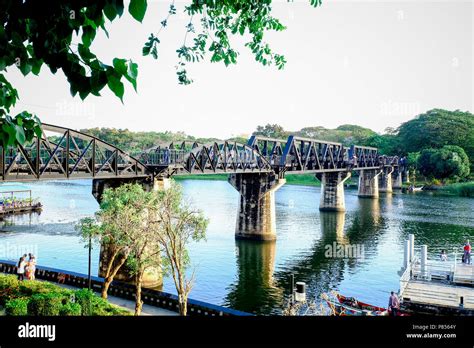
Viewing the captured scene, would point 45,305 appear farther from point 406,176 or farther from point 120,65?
point 406,176

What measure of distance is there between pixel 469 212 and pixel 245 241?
43.2 metres

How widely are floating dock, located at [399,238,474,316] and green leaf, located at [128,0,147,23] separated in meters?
20.4

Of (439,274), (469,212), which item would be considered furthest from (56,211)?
(469,212)

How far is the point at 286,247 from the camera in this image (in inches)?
1896

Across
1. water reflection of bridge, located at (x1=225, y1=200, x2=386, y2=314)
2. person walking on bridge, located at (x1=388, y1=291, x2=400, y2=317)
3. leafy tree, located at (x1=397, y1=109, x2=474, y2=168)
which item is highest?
leafy tree, located at (x1=397, y1=109, x2=474, y2=168)

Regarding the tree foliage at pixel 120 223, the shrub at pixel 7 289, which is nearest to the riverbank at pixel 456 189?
the tree foliage at pixel 120 223

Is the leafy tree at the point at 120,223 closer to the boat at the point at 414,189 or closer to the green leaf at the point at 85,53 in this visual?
the green leaf at the point at 85,53

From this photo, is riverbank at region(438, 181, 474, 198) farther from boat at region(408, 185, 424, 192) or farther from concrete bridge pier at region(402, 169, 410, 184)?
concrete bridge pier at region(402, 169, 410, 184)

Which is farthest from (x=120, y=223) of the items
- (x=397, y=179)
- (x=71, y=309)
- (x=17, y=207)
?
(x=397, y=179)

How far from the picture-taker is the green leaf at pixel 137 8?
10.1ft

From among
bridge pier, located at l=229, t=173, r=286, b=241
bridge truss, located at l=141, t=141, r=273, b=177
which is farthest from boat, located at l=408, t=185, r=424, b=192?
bridge truss, located at l=141, t=141, r=273, b=177

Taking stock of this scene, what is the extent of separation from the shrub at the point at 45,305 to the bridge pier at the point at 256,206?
35350mm

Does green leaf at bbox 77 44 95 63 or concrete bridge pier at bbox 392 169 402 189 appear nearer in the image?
green leaf at bbox 77 44 95 63

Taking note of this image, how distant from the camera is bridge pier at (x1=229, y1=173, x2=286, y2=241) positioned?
5012cm
